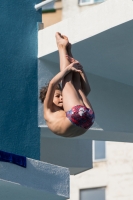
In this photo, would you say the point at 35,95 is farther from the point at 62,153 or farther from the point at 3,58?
the point at 62,153

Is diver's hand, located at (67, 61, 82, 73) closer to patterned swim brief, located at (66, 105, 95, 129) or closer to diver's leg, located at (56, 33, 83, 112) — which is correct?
diver's leg, located at (56, 33, 83, 112)

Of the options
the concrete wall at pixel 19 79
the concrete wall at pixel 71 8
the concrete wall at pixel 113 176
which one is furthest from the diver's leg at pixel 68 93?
the concrete wall at pixel 71 8

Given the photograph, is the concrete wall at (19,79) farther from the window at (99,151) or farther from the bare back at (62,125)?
the window at (99,151)

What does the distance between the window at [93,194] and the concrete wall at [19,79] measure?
15594 millimetres

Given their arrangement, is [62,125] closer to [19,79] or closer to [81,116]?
[81,116]

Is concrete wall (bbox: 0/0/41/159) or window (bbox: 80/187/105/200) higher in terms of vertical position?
concrete wall (bbox: 0/0/41/159)

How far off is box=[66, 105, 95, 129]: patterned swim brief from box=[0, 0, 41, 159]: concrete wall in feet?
6.38

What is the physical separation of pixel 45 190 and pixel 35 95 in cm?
148

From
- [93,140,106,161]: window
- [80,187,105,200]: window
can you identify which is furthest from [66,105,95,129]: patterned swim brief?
[93,140,106,161]: window

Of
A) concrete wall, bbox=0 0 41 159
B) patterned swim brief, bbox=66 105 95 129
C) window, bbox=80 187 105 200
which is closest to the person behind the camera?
patterned swim brief, bbox=66 105 95 129

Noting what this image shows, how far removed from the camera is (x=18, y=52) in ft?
37.6

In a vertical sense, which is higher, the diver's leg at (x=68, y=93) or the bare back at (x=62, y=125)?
the diver's leg at (x=68, y=93)

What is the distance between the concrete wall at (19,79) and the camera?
36.1 ft

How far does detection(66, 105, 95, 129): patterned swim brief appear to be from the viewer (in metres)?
9.08
